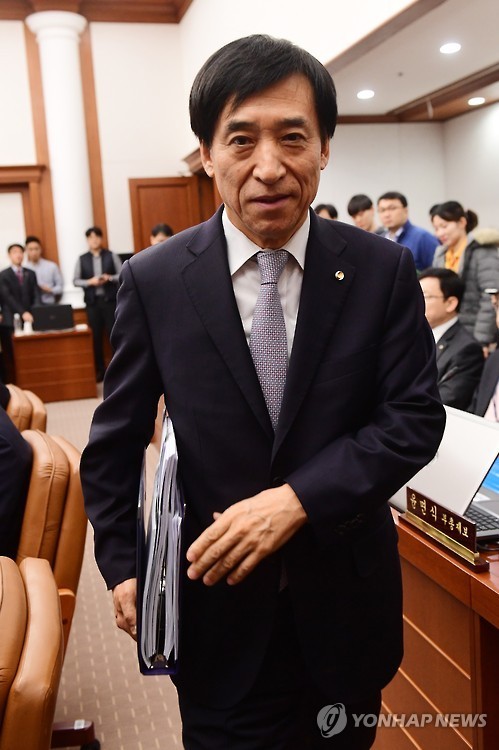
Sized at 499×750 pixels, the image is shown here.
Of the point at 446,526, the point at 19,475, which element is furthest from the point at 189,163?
the point at 446,526

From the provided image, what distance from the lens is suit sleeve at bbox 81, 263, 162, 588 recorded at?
4.02ft

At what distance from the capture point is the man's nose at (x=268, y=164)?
1094mm

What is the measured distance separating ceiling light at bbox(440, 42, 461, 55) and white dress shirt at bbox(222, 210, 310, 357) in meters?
A: 5.55

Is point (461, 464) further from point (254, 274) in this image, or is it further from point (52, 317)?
point (52, 317)

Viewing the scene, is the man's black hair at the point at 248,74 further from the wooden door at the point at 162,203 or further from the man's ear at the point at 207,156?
the wooden door at the point at 162,203

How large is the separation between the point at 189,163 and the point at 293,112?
8394 millimetres

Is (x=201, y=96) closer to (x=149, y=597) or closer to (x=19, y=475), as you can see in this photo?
(x=149, y=597)

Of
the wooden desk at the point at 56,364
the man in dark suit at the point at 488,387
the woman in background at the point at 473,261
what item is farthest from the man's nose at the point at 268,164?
the wooden desk at the point at 56,364

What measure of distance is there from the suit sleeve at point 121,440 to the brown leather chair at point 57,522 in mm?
845

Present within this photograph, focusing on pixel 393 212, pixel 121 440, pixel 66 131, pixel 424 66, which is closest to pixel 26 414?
pixel 121 440

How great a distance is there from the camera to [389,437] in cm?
113

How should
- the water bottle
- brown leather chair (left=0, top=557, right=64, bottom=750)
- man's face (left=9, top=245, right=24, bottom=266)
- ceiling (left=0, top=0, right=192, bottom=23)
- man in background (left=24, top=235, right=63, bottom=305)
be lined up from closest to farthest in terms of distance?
brown leather chair (left=0, top=557, right=64, bottom=750), the water bottle, man's face (left=9, top=245, right=24, bottom=266), ceiling (left=0, top=0, right=192, bottom=23), man in background (left=24, top=235, right=63, bottom=305)

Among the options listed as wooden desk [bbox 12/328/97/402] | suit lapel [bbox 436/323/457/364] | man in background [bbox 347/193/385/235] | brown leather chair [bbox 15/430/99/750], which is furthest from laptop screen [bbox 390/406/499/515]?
wooden desk [bbox 12/328/97/402]

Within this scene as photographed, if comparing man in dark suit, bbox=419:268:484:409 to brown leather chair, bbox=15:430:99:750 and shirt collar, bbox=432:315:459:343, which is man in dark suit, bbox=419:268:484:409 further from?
brown leather chair, bbox=15:430:99:750
